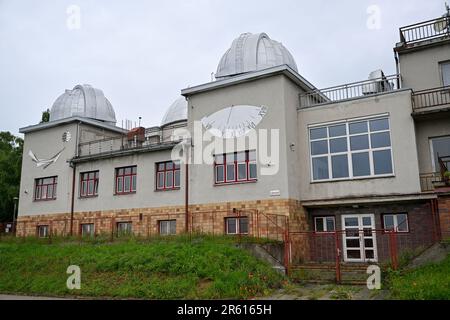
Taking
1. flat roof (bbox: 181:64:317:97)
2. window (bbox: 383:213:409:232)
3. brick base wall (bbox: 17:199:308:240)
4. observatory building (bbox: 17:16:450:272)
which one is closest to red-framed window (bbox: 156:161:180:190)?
observatory building (bbox: 17:16:450:272)

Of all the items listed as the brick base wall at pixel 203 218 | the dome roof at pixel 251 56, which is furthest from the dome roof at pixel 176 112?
the brick base wall at pixel 203 218

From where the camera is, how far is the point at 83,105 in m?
27.9

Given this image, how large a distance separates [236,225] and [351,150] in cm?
546

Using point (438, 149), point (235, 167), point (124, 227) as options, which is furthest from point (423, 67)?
point (124, 227)

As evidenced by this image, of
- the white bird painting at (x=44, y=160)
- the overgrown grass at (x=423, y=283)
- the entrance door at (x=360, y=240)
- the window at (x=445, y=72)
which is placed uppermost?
the window at (x=445, y=72)

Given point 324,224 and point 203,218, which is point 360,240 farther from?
point 203,218

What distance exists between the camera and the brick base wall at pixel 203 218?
17.0m

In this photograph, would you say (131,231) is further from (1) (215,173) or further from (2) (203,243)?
(2) (203,243)

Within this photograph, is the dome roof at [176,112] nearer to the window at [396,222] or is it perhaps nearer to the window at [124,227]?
the window at [124,227]

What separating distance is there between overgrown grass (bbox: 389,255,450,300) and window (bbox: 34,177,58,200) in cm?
1924

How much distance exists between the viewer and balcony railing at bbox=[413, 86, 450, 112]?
55.4 feet

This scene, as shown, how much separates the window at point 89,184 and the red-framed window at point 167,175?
13.8ft

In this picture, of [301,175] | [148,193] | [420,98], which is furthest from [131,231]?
[420,98]
